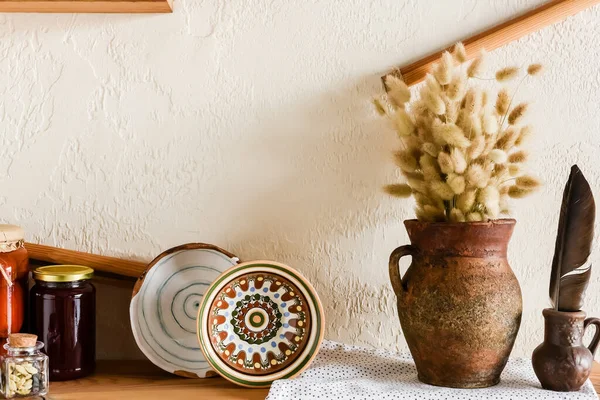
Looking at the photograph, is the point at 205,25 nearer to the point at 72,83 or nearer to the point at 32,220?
the point at 72,83

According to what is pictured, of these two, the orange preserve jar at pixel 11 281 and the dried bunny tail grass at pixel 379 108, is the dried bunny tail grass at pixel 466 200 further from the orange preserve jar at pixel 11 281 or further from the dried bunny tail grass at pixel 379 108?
the orange preserve jar at pixel 11 281

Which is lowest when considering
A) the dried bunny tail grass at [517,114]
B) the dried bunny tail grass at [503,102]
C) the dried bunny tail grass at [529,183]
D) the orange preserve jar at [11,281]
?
the orange preserve jar at [11,281]

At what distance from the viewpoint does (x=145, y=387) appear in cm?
107

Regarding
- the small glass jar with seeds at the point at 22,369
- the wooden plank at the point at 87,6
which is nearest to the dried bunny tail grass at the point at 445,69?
the wooden plank at the point at 87,6

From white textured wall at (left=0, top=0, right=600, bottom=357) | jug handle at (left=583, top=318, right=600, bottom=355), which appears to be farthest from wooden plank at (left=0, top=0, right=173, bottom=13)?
jug handle at (left=583, top=318, right=600, bottom=355)

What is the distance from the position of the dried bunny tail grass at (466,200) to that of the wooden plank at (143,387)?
416 mm

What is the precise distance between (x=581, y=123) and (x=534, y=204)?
0.17m

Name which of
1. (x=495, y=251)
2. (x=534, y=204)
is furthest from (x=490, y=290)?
(x=534, y=204)

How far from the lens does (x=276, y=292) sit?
1121 mm

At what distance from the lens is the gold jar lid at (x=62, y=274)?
3.55 feet

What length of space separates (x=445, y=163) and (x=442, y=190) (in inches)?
1.8

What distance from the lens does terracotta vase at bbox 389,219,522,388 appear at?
1.00m

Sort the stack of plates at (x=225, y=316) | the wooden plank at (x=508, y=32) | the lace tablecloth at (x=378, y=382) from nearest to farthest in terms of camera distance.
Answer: the lace tablecloth at (x=378, y=382) < the stack of plates at (x=225, y=316) < the wooden plank at (x=508, y=32)

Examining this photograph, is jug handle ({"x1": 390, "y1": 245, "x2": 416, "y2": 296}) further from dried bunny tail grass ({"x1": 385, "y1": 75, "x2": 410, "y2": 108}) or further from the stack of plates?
dried bunny tail grass ({"x1": 385, "y1": 75, "x2": 410, "y2": 108})
